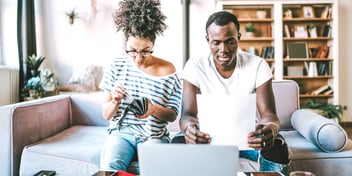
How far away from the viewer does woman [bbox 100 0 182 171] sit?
70.0 inches

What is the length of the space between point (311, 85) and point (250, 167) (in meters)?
4.03

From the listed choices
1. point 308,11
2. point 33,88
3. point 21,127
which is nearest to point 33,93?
point 33,88

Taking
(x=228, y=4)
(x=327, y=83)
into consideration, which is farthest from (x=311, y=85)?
(x=228, y=4)

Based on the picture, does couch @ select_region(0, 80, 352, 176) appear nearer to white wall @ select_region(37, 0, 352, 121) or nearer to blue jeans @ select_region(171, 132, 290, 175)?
blue jeans @ select_region(171, 132, 290, 175)

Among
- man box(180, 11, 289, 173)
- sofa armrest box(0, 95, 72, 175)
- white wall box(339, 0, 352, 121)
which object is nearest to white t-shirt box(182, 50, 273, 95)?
man box(180, 11, 289, 173)

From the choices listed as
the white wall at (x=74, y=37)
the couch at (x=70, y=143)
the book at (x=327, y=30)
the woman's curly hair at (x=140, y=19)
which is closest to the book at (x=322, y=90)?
the book at (x=327, y=30)

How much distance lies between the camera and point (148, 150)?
1066 millimetres

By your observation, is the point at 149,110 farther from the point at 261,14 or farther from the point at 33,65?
the point at 261,14

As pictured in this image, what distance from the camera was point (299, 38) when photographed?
5152 millimetres

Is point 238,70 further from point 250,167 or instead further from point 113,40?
point 113,40

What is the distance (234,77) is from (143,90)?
0.47 meters

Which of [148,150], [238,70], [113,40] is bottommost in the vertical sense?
[148,150]

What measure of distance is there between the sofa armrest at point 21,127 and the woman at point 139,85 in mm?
594

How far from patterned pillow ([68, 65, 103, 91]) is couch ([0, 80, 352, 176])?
2240 millimetres
